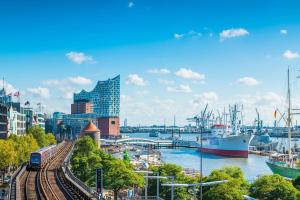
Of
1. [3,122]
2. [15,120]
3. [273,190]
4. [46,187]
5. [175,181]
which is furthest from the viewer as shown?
[15,120]

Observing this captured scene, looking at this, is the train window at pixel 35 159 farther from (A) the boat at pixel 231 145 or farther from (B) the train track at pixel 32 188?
(A) the boat at pixel 231 145

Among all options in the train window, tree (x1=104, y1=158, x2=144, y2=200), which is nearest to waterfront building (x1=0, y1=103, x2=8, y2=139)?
the train window

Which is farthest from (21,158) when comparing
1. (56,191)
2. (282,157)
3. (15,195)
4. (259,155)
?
(259,155)

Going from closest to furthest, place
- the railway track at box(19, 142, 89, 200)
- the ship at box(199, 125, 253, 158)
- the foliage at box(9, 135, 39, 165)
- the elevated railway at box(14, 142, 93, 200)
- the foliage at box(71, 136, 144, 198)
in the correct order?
the elevated railway at box(14, 142, 93, 200)
the railway track at box(19, 142, 89, 200)
the foliage at box(71, 136, 144, 198)
the foliage at box(9, 135, 39, 165)
the ship at box(199, 125, 253, 158)

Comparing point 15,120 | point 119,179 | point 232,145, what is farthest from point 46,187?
point 232,145

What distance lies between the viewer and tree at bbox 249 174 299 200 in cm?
4259

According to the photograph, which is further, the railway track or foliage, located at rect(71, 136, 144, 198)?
foliage, located at rect(71, 136, 144, 198)

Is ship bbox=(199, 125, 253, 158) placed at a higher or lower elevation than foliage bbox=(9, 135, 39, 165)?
lower

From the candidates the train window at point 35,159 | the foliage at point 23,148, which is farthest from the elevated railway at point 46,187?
the foliage at point 23,148

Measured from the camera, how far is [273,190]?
4294 centimetres

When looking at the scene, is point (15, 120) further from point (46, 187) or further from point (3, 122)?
point (46, 187)

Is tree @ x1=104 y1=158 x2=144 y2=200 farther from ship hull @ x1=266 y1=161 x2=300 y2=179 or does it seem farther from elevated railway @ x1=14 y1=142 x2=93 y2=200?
ship hull @ x1=266 y1=161 x2=300 y2=179

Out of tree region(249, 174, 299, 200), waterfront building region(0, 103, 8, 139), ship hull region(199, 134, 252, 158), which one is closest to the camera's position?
tree region(249, 174, 299, 200)

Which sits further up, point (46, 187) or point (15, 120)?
point (15, 120)
